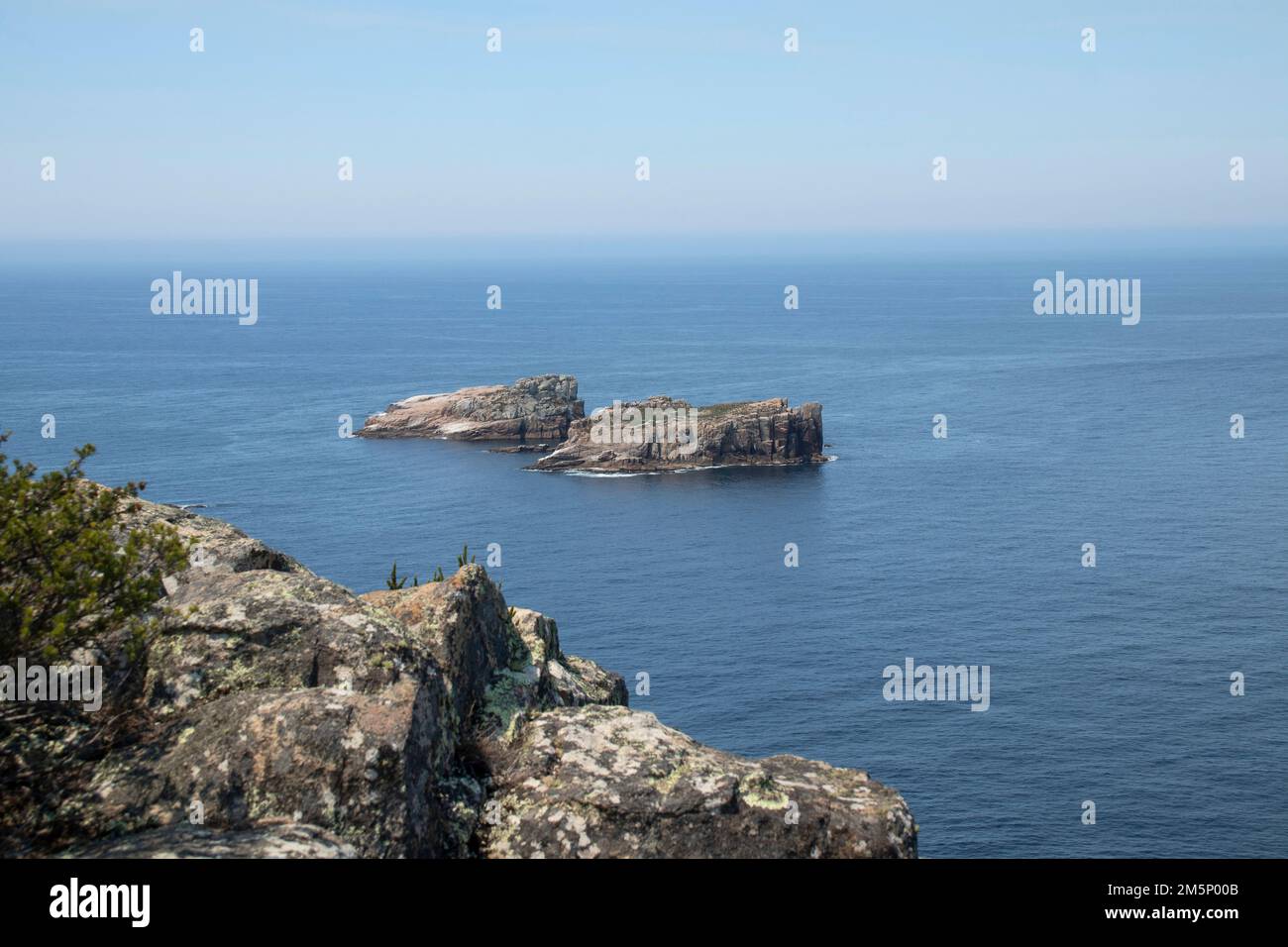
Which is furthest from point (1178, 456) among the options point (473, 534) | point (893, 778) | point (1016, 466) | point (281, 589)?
point (281, 589)

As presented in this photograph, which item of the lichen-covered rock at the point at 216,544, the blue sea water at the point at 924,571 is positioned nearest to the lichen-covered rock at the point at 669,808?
the lichen-covered rock at the point at 216,544

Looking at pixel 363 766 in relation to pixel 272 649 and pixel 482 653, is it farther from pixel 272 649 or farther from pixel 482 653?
pixel 482 653

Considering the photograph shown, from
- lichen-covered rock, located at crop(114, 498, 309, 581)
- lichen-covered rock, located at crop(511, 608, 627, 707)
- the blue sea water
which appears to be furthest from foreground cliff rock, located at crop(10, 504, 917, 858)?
the blue sea water

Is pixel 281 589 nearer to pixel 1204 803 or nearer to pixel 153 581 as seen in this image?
pixel 153 581

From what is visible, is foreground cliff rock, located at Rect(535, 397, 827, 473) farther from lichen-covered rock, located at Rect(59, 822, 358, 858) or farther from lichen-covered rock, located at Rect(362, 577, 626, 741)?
lichen-covered rock, located at Rect(59, 822, 358, 858)

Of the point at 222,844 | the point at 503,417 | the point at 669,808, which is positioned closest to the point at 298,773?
the point at 222,844
